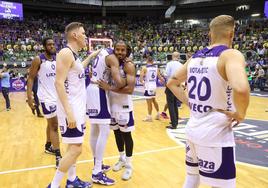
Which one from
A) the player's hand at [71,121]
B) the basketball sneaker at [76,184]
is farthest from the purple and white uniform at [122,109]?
the player's hand at [71,121]

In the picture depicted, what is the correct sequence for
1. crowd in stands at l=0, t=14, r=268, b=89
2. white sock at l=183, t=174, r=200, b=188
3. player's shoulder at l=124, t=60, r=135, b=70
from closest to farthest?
white sock at l=183, t=174, r=200, b=188, player's shoulder at l=124, t=60, r=135, b=70, crowd in stands at l=0, t=14, r=268, b=89

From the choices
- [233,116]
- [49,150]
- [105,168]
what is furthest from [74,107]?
[49,150]

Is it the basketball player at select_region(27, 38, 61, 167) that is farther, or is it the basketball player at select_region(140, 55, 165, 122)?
the basketball player at select_region(140, 55, 165, 122)

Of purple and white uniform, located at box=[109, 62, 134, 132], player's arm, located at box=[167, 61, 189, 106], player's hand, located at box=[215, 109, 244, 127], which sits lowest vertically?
purple and white uniform, located at box=[109, 62, 134, 132]

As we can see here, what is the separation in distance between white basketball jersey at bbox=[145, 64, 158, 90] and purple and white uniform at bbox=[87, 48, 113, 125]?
15.3ft

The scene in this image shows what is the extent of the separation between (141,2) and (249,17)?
39.2 ft

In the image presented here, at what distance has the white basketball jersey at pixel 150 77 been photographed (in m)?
8.61

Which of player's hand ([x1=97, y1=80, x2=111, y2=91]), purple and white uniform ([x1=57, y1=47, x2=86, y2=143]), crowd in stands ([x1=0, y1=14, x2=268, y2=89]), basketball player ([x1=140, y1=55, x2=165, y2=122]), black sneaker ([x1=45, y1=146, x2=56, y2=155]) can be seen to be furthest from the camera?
crowd in stands ([x1=0, y1=14, x2=268, y2=89])

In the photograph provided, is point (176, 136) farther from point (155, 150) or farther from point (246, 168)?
point (246, 168)

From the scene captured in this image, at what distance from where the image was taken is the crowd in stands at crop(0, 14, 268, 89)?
849 inches

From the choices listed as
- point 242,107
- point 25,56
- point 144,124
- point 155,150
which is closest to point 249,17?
point 25,56

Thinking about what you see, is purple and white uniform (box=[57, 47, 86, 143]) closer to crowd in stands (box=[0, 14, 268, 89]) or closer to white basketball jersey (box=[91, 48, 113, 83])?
white basketball jersey (box=[91, 48, 113, 83])

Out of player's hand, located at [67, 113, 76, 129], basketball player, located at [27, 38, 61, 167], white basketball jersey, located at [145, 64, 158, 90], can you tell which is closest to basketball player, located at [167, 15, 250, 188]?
player's hand, located at [67, 113, 76, 129]

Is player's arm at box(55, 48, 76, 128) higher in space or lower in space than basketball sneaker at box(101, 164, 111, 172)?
higher
